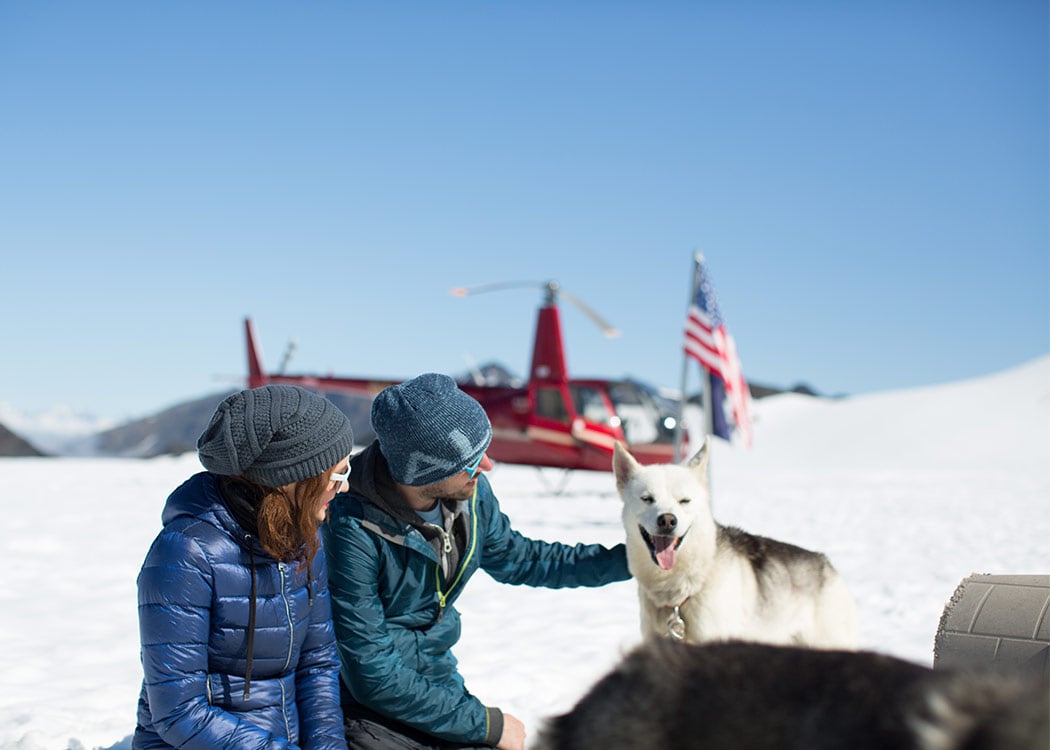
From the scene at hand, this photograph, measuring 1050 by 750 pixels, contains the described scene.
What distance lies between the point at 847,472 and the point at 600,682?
893 inches

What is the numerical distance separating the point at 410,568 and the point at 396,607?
0.44 feet

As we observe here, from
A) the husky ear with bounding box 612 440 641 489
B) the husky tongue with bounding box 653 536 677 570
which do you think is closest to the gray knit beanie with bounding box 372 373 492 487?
the husky tongue with bounding box 653 536 677 570

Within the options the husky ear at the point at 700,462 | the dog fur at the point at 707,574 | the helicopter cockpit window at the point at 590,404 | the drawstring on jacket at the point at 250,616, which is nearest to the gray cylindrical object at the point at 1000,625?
the dog fur at the point at 707,574

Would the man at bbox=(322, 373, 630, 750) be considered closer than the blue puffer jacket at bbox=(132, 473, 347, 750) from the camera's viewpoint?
No

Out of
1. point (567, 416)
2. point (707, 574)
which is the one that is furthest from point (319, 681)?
point (567, 416)

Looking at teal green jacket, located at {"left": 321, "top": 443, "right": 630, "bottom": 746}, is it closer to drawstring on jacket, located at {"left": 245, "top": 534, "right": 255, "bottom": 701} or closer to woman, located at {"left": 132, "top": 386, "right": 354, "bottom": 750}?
woman, located at {"left": 132, "top": 386, "right": 354, "bottom": 750}

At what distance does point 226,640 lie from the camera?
2168 mm

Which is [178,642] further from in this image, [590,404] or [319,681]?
[590,404]

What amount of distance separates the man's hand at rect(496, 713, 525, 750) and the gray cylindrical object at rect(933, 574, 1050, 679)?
124 centimetres

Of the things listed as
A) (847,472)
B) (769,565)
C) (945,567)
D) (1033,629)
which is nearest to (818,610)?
(769,565)

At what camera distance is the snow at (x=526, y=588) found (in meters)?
4.14

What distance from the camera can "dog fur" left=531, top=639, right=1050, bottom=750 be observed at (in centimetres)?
84

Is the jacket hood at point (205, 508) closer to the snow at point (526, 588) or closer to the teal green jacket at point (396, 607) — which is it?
the teal green jacket at point (396, 607)

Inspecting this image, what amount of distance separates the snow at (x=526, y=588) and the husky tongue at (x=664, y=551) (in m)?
0.70
